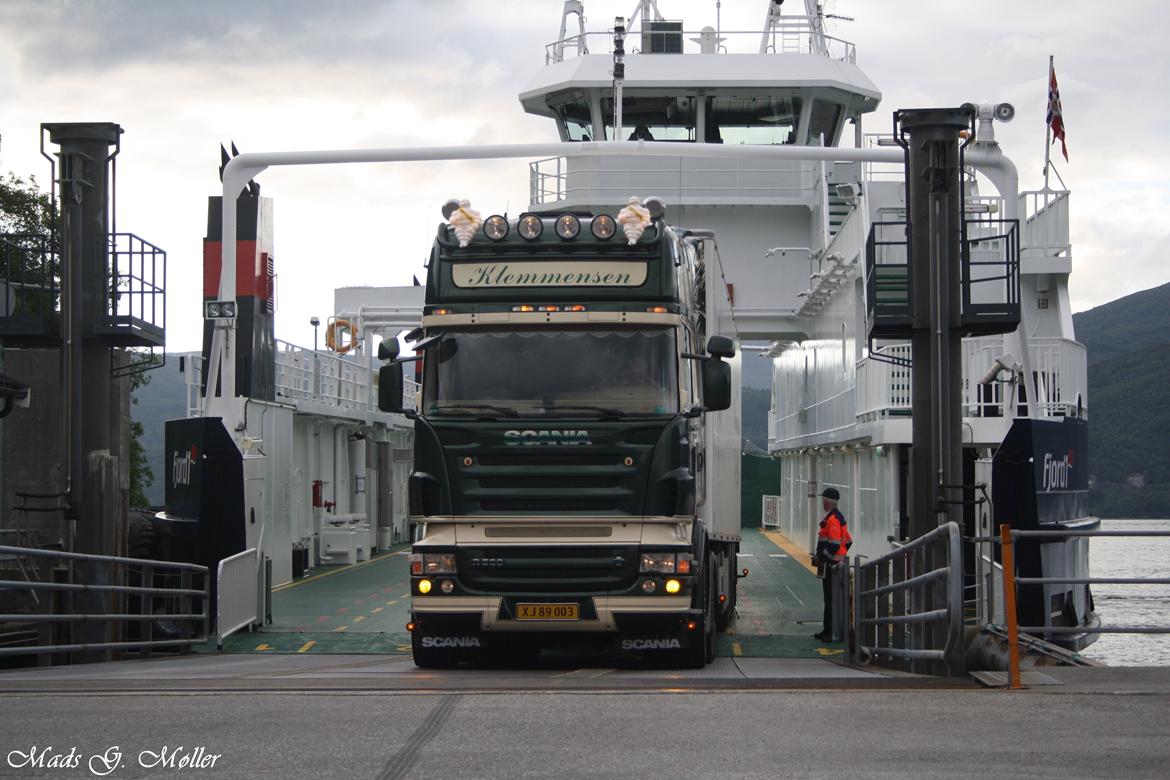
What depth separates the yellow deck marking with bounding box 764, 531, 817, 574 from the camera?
29.4m

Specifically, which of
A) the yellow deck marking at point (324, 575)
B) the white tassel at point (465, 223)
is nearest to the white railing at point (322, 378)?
the yellow deck marking at point (324, 575)

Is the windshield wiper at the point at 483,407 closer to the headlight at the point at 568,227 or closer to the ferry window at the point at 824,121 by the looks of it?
the headlight at the point at 568,227

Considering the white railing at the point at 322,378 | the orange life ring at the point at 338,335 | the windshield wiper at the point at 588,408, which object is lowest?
the windshield wiper at the point at 588,408

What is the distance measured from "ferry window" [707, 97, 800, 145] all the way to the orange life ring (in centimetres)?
895

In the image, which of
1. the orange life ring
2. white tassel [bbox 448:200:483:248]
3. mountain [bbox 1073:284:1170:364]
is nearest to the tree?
the orange life ring

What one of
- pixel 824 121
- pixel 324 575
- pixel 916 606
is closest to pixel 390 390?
pixel 916 606

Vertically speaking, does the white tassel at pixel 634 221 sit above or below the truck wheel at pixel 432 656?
above

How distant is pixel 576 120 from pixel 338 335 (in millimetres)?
7138

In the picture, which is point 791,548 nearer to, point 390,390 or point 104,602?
point 104,602

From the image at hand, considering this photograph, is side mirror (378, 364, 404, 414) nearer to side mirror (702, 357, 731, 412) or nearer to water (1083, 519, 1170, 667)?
side mirror (702, 357, 731, 412)

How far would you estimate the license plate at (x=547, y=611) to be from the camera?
12.0 m

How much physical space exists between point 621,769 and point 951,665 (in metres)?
4.45

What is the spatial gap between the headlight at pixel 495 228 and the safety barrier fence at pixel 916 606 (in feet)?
13.6

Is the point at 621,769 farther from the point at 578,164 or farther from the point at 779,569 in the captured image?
the point at 578,164
